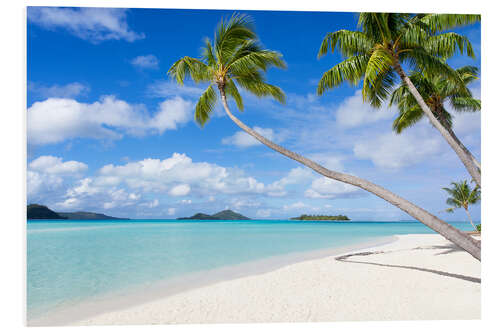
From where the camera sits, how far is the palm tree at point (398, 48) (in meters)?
3.80

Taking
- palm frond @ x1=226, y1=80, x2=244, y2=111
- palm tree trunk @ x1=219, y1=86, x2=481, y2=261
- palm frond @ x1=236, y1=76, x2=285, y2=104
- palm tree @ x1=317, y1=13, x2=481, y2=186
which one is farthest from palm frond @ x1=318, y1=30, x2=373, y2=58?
palm tree trunk @ x1=219, y1=86, x2=481, y2=261

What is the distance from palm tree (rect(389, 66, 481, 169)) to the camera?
584cm

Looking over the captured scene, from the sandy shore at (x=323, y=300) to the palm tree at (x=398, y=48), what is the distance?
61.1 inches

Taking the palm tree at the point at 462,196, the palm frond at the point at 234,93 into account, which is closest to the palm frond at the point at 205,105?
the palm frond at the point at 234,93

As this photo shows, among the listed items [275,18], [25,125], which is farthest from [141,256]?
[275,18]

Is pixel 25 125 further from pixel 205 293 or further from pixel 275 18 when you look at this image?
pixel 275 18

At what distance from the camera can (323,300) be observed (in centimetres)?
358

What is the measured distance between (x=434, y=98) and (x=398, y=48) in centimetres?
237

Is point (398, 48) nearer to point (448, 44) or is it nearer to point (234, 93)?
point (448, 44)

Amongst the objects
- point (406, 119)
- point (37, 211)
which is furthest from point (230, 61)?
point (37, 211)

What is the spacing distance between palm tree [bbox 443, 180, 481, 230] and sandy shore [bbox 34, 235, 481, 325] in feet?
39.4

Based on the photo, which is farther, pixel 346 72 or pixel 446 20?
pixel 346 72

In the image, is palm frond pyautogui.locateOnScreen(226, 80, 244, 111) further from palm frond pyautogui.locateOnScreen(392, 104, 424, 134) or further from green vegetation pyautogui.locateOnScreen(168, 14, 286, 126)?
palm frond pyautogui.locateOnScreen(392, 104, 424, 134)

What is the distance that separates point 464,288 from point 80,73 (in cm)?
659
